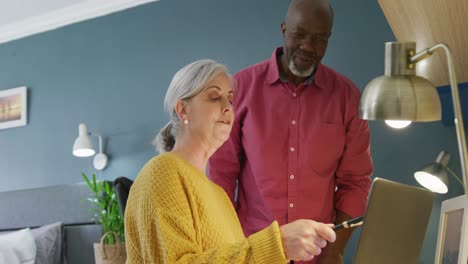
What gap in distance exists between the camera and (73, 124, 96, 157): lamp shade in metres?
4.03

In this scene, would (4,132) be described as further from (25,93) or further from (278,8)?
(278,8)

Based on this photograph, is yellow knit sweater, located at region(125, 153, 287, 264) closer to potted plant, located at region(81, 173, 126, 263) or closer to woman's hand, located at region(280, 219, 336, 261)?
woman's hand, located at region(280, 219, 336, 261)

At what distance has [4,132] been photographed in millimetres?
4883

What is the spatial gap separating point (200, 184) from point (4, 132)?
13.1ft

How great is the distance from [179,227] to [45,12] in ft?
12.7

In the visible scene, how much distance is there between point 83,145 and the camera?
4.02m

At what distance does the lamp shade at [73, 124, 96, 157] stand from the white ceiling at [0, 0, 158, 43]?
0.97 metres

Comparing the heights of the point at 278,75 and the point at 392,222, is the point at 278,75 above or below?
above

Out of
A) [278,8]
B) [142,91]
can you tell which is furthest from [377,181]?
[142,91]

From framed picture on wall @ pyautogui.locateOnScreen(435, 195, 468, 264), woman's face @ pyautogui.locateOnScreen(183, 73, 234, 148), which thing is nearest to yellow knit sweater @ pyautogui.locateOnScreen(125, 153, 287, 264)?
woman's face @ pyautogui.locateOnScreen(183, 73, 234, 148)

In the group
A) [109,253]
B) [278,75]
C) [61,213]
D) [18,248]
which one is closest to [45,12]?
[61,213]

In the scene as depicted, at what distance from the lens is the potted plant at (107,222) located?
3.59 metres

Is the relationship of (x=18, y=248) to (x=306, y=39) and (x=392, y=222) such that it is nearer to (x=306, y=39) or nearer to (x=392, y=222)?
(x=306, y=39)

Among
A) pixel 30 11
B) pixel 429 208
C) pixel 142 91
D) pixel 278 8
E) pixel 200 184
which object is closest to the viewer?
pixel 429 208
